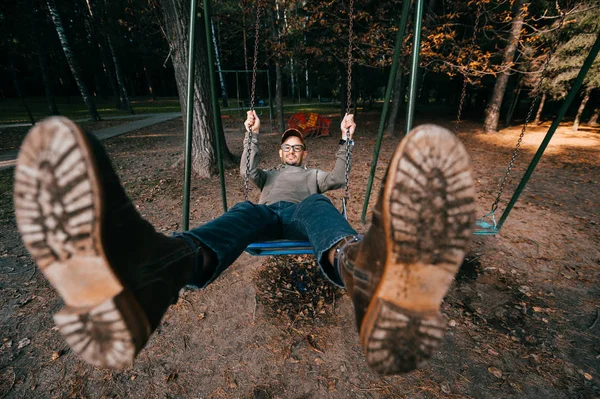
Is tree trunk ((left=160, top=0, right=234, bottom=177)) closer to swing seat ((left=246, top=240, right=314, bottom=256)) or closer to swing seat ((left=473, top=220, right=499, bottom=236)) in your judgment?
swing seat ((left=246, top=240, right=314, bottom=256))

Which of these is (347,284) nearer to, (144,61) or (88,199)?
(88,199)

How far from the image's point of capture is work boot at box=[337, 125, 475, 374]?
2.44ft

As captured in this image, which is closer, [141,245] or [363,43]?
[141,245]

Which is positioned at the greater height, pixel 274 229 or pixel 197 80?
pixel 197 80

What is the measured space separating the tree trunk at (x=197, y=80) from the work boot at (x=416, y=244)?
2.80 m

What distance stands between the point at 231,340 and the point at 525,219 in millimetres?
3519

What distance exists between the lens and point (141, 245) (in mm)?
850

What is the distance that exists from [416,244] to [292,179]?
1390 millimetres

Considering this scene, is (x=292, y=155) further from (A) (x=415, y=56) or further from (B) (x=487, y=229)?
(B) (x=487, y=229)

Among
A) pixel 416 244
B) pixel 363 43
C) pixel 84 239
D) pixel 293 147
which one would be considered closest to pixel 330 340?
pixel 416 244

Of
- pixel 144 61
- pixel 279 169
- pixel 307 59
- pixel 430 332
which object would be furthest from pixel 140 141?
pixel 144 61

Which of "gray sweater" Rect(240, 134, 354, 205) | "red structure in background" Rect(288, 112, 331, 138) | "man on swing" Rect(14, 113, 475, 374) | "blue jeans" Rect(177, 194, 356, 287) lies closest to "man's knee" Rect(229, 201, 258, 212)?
"blue jeans" Rect(177, 194, 356, 287)

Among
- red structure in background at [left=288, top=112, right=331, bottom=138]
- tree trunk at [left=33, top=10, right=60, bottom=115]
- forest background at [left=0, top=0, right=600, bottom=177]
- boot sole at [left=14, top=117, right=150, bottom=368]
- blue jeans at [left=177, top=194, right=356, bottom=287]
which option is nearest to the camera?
boot sole at [left=14, top=117, right=150, bottom=368]

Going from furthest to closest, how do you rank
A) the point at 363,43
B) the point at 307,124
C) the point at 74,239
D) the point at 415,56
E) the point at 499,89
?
the point at 499,89 < the point at 307,124 < the point at 363,43 < the point at 415,56 < the point at 74,239
